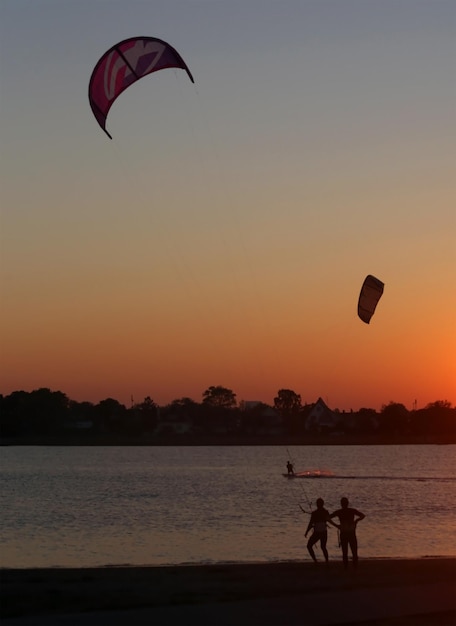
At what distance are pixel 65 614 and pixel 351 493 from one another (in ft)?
150

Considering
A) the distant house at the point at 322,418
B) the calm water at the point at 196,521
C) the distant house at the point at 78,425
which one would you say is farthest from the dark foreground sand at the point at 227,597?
the distant house at the point at 78,425

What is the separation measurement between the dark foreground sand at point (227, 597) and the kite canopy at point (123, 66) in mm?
7468

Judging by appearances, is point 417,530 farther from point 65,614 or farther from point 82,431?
point 82,431

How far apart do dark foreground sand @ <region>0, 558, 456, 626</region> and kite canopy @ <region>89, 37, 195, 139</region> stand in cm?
747

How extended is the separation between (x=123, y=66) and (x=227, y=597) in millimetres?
9290

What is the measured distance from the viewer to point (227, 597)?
47.4 feet

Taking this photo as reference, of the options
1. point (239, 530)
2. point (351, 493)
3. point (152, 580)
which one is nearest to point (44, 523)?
point (239, 530)

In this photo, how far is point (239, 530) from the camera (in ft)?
104

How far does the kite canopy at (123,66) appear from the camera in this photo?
1680cm

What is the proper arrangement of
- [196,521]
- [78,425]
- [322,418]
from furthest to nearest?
[78,425]
[322,418]
[196,521]

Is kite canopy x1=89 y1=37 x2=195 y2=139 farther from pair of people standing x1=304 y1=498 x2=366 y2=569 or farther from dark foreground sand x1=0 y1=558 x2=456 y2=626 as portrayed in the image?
pair of people standing x1=304 y1=498 x2=366 y2=569

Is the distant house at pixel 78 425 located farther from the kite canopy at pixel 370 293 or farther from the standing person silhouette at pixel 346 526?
the standing person silhouette at pixel 346 526

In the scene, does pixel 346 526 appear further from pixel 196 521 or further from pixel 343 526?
pixel 196 521

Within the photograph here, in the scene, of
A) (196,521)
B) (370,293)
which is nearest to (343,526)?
(370,293)
